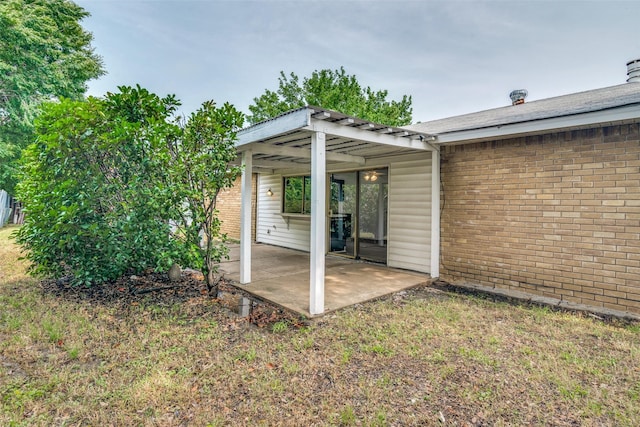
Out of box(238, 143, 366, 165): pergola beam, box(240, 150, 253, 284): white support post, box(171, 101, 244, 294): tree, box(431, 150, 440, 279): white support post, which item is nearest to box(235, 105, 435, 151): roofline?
box(238, 143, 366, 165): pergola beam

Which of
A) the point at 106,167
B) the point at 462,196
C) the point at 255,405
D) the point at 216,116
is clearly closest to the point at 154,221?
the point at 106,167

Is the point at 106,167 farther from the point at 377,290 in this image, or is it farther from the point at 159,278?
the point at 377,290

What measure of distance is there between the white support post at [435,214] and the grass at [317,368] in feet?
5.55

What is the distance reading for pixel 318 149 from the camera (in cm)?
383

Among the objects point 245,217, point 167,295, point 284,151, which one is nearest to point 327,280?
point 245,217

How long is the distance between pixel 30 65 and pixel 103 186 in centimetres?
1194

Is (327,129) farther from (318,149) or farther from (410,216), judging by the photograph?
(410,216)

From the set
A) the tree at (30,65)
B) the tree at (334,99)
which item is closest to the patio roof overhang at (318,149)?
the tree at (30,65)

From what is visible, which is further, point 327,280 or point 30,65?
point 30,65

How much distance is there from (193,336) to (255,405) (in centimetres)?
141

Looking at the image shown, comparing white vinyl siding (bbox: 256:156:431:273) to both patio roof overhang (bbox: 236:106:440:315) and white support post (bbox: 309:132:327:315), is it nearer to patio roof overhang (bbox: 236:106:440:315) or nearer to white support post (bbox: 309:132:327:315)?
patio roof overhang (bbox: 236:106:440:315)

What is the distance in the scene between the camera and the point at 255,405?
2.22 meters

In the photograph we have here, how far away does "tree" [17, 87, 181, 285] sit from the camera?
405cm

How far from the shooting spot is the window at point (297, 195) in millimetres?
8789
